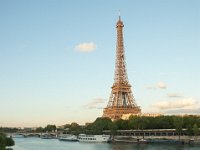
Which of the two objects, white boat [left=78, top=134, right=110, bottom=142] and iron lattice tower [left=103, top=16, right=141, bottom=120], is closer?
white boat [left=78, top=134, right=110, bottom=142]

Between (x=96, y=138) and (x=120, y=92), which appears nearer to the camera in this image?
(x=96, y=138)

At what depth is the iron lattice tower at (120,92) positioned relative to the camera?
314 feet

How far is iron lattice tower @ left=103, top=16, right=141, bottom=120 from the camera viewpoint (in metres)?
95.8

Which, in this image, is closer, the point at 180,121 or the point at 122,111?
the point at 180,121

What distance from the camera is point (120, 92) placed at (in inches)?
3770

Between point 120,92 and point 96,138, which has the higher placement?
point 120,92

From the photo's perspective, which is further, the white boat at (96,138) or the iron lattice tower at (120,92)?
the iron lattice tower at (120,92)

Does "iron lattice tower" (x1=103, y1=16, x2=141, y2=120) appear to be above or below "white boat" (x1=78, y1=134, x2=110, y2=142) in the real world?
above

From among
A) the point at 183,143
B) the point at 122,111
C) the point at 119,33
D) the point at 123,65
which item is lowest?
the point at 183,143

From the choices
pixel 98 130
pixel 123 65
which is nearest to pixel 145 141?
pixel 98 130

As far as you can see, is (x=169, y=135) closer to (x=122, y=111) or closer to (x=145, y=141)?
(x=145, y=141)

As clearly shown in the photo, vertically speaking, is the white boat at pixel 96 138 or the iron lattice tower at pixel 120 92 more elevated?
the iron lattice tower at pixel 120 92

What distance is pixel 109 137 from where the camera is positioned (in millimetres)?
82562

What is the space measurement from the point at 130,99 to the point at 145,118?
10.0m
